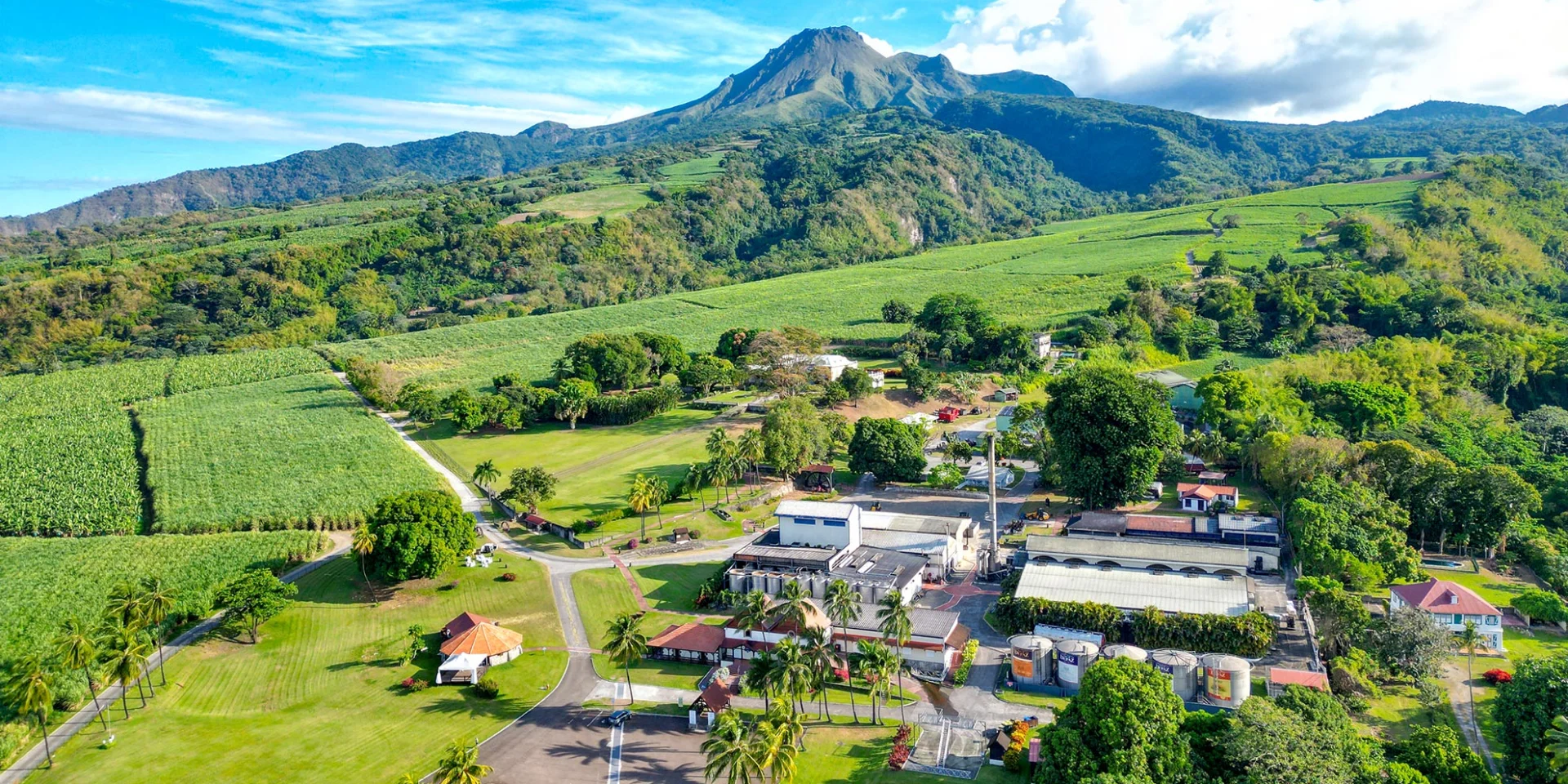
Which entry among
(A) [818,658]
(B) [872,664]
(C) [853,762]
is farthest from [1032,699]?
(A) [818,658]

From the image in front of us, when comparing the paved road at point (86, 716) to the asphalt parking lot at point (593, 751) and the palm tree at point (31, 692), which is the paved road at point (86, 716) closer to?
the palm tree at point (31, 692)

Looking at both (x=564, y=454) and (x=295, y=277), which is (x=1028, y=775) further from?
(x=295, y=277)

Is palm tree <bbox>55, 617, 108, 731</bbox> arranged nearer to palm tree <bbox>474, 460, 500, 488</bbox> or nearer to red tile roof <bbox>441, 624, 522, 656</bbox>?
red tile roof <bbox>441, 624, 522, 656</bbox>

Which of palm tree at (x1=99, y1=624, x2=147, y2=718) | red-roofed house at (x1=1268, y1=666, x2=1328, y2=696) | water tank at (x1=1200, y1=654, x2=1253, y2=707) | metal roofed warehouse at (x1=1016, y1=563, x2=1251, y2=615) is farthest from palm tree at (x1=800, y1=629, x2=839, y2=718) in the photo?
palm tree at (x1=99, y1=624, x2=147, y2=718)

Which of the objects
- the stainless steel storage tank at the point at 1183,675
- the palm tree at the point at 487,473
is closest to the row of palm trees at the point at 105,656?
the palm tree at the point at 487,473

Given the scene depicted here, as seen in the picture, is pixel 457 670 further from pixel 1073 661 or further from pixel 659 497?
pixel 1073 661

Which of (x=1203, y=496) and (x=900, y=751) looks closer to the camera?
(x=900, y=751)
